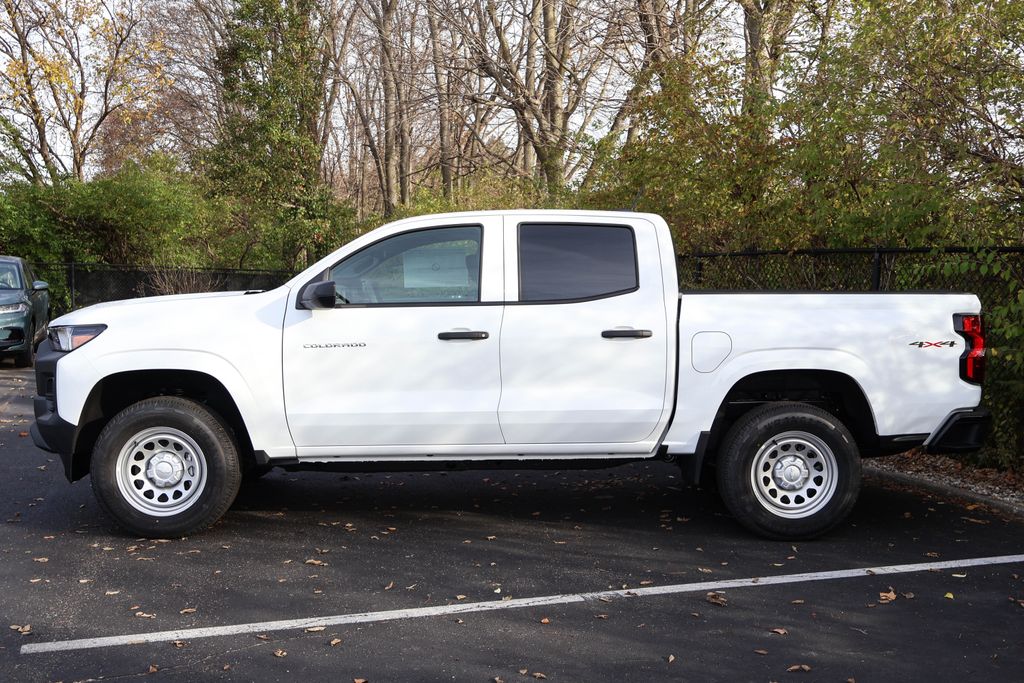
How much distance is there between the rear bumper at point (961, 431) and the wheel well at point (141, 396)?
4251mm

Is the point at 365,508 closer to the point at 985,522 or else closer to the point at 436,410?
the point at 436,410

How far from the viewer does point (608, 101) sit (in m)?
22.8

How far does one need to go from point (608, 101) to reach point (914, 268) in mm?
15528

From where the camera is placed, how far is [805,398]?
22.0 ft

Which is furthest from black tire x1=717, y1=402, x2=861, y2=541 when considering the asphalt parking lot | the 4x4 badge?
the 4x4 badge

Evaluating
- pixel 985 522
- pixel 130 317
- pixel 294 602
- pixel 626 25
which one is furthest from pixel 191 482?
pixel 626 25

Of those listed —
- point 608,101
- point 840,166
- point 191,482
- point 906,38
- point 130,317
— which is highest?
point 608,101

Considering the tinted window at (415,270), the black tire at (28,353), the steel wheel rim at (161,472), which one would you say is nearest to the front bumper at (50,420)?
the steel wheel rim at (161,472)

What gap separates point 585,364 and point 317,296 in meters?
1.65

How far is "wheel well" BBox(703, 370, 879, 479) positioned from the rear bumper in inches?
14.7

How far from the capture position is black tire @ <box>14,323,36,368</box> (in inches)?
659

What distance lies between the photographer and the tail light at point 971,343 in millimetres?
6355

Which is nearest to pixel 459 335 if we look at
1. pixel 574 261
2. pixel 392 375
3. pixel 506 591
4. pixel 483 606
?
pixel 392 375

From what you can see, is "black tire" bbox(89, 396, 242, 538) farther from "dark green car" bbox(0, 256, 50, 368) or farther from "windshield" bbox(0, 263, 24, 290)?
"windshield" bbox(0, 263, 24, 290)
